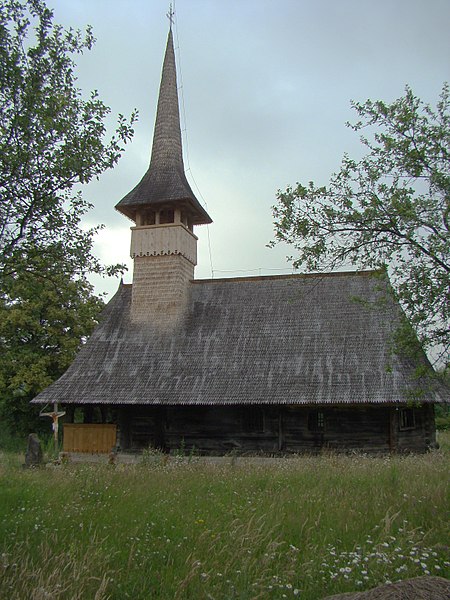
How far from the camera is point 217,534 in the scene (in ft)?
18.6

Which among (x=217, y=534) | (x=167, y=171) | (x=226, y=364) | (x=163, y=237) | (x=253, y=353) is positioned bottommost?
(x=217, y=534)

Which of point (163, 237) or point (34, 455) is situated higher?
point (163, 237)

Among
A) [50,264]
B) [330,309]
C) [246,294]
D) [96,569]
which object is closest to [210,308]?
[246,294]

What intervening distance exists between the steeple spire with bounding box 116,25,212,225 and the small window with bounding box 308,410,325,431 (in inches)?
342

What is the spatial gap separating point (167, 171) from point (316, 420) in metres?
10.9

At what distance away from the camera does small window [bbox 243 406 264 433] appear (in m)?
16.6

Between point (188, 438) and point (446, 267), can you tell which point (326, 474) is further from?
point (188, 438)

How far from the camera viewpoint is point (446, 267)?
25.9ft

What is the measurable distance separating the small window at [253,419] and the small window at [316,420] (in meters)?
1.43

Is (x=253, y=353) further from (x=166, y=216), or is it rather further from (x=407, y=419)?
(x=166, y=216)

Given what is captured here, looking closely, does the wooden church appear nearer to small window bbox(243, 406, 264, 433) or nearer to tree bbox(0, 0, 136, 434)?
small window bbox(243, 406, 264, 433)

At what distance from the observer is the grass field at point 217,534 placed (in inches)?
180

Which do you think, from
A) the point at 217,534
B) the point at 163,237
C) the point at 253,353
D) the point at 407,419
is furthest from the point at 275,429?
the point at 217,534

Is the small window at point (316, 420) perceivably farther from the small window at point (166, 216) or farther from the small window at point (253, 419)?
the small window at point (166, 216)
